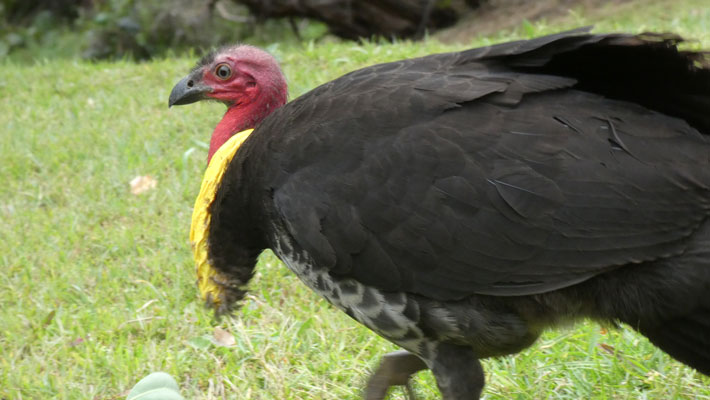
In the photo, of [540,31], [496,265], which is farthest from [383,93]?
[540,31]

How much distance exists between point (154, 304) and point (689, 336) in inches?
104

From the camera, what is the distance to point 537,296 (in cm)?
289

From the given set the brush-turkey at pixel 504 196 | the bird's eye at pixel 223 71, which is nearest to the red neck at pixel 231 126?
the bird's eye at pixel 223 71

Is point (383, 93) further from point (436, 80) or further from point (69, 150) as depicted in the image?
point (69, 150)

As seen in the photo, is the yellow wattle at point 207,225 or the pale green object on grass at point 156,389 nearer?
the pale green object on grass at point 156,389

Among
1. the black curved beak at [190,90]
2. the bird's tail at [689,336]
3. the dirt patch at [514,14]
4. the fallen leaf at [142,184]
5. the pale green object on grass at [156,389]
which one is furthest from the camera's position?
the dirt patch at [514,14]

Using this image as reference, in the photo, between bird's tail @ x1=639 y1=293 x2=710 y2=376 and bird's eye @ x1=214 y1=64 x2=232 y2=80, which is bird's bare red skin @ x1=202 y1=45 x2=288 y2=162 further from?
bird's tail @ x1=639 y1=293 x2=710 y2=376

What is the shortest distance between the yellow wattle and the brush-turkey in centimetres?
32

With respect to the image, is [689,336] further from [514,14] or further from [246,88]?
[514,14]

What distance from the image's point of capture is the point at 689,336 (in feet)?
8.95

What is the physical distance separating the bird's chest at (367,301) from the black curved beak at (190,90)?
3.34 ft

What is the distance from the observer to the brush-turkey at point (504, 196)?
8.99 feet

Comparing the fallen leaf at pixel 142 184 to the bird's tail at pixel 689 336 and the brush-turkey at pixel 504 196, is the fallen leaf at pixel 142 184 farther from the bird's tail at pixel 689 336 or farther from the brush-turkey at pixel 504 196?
the bird's tail at pixel 689 336

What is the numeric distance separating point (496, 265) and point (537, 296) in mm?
176
